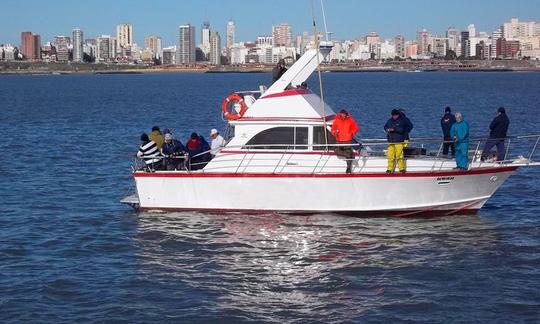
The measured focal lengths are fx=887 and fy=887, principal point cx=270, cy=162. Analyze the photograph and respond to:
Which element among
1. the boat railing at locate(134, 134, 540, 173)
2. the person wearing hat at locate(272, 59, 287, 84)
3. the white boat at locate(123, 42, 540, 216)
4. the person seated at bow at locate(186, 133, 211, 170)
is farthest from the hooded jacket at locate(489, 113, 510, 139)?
the person seated at bow at locate(186, 133, 211, 170)

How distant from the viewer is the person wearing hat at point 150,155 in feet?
71.3

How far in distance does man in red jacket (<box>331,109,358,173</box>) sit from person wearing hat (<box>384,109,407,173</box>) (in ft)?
2.90

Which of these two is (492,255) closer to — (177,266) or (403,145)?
(403,145)

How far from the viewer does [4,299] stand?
15375 mm

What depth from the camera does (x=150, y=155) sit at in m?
21.9

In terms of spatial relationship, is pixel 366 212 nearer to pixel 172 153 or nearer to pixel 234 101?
pixel 234 101

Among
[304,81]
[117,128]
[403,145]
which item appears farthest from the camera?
[117,128]

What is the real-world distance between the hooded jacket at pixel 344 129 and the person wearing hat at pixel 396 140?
0.90m

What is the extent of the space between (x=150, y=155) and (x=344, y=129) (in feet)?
15.9

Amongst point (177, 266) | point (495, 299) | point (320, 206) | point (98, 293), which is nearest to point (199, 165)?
point (320, 206)

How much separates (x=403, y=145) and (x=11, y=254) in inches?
360

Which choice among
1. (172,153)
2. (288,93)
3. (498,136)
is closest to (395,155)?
(498,136)

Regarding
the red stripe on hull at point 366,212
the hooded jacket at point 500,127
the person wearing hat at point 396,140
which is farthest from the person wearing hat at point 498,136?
the person wearing hat at point 396,140

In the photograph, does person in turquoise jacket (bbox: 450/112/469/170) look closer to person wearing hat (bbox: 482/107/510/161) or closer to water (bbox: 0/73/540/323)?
person wearing hat (bbox: 482/107/510/161)
